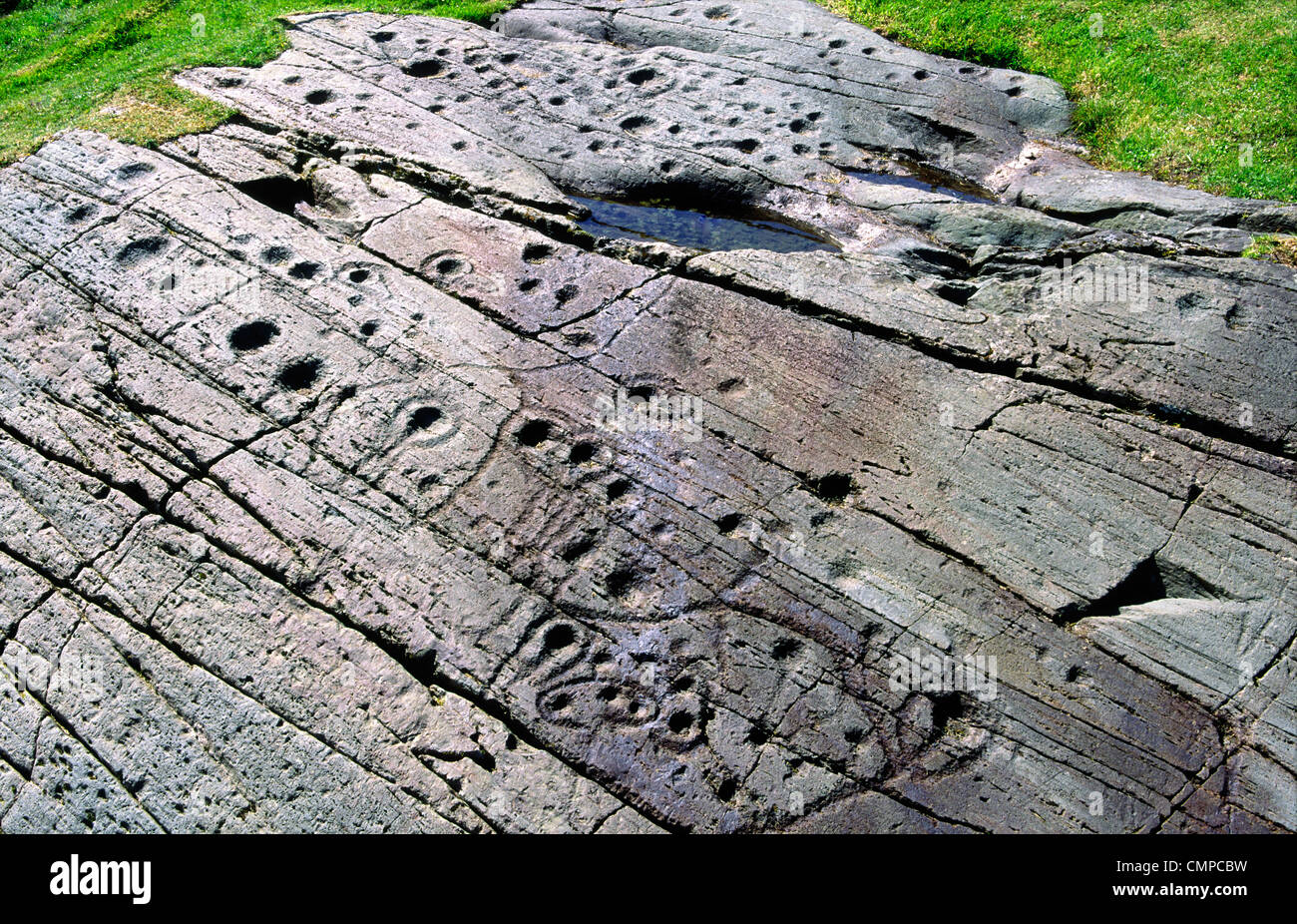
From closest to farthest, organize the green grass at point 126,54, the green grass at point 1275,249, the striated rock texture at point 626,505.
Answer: the striated rock texture at point 626,505, the green grass at point 1275,249, the green grass at point 126,54

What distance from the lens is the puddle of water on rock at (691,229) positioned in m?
7.52

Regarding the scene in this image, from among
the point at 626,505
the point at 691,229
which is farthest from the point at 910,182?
the point at 626,505

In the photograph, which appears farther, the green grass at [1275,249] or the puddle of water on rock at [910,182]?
the puddle of water on rock at [910,182]

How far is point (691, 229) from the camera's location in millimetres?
7762

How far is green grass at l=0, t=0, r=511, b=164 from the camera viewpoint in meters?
8.16

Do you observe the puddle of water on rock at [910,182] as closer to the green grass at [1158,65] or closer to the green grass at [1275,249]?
the green grass at [1158,65]

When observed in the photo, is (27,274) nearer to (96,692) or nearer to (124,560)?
(124,560)

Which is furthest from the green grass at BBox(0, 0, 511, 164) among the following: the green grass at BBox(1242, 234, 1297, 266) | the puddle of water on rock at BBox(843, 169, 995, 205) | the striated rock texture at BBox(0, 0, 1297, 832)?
the green grass at BBox(1242, 234, 1297, 266)

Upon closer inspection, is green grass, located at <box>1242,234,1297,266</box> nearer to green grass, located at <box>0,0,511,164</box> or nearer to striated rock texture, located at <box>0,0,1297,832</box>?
striated rock texture, located at <box>0,0,1297,832</box>

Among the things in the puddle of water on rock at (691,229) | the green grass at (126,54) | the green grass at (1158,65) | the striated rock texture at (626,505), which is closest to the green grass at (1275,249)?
the striated rock texture at (626,505)

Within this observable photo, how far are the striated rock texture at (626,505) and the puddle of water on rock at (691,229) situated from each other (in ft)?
0.25

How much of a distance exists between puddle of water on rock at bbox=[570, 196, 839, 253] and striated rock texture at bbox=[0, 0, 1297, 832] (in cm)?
8

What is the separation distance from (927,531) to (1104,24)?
8.53 meters
